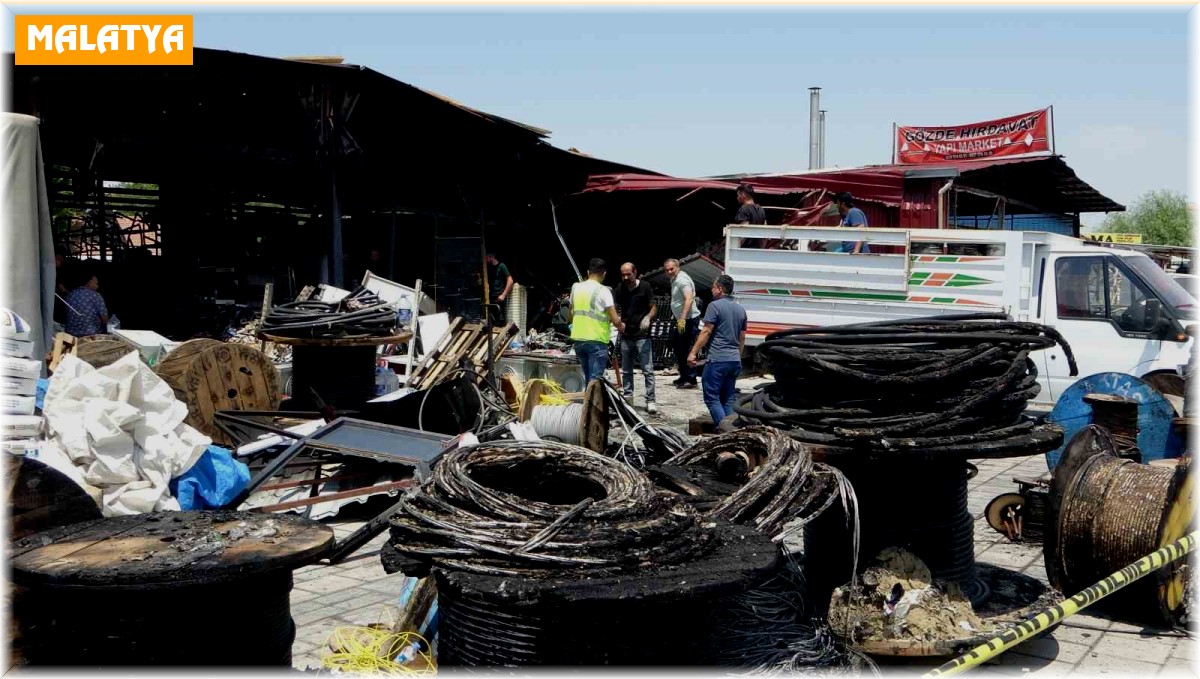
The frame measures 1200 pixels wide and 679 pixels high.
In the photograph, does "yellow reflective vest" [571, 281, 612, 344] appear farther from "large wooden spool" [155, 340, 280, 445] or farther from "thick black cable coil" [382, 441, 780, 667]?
"thick black cable coil" [382, 441, 780, 667]

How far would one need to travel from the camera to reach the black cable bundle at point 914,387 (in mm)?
5090

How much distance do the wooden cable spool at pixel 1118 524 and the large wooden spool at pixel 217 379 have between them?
6787 millimetres

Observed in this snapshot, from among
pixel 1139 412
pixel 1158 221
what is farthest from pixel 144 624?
pixel 1158 221

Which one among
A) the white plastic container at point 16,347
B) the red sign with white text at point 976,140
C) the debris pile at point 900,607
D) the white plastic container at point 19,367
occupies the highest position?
the red sign with white text at point 976,140

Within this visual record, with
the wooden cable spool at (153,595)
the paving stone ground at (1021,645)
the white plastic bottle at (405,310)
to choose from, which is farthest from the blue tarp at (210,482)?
the white plastic bottle at (405,310)

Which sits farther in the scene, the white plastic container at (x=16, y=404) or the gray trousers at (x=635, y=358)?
the gray trousers at (x=635, y=358)

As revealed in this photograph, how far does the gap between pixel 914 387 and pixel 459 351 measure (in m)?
7.63

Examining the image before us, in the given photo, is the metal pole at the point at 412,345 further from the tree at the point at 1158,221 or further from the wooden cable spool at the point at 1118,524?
the tree at the point at 1158,221

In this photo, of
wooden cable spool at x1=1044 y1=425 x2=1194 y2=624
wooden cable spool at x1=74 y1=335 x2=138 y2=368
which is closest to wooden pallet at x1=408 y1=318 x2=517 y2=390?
wooden cable spool at x1=74 y1=335 x2=138 y2=368

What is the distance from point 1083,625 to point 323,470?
600cm

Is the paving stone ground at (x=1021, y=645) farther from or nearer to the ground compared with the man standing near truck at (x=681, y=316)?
nearer to the ground

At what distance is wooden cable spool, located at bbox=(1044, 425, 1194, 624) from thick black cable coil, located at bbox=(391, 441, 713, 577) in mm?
2537

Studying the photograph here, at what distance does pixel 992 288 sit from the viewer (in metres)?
12.6

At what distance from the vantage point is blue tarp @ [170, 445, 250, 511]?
6570mm
